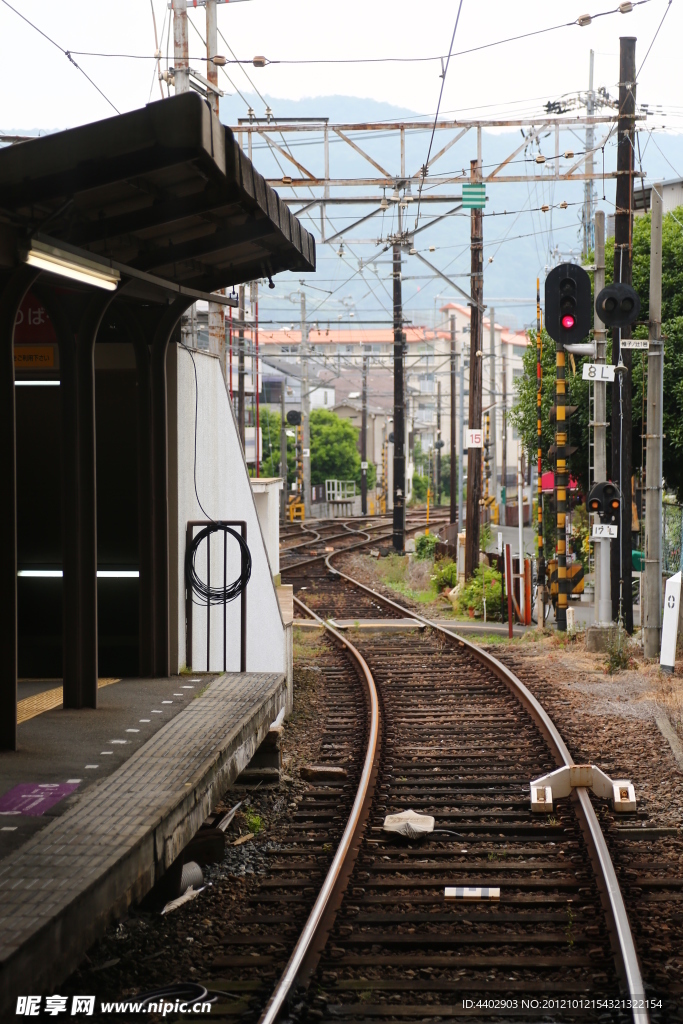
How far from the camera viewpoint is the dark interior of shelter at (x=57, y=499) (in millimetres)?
7996

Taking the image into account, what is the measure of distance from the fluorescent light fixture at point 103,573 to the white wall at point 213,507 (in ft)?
0.98

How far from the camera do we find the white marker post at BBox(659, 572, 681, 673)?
1270 cm

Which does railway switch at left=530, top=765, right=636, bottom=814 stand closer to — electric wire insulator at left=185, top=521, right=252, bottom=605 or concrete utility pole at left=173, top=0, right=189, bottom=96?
electric wire insulator at left=185, top=521, right=252, bottom=605

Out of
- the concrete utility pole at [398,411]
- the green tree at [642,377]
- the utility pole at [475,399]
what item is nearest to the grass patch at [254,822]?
the green tree at [642,377]

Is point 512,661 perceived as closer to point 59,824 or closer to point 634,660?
point 634,660

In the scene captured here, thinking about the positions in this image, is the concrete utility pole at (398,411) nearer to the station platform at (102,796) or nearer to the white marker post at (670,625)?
the white marker post at (670,625)

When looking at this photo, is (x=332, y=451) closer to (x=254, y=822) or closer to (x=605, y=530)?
(x=605, y=530)

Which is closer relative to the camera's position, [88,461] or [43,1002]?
[43,1002]

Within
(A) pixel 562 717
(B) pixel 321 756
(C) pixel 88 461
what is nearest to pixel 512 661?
(A) pixel 562 717

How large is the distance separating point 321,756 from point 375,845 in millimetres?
2492

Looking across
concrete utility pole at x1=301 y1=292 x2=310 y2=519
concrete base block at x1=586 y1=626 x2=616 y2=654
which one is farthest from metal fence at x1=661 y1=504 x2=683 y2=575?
concrete utility pole at x1=301 y1=292 x2=310 y2=519

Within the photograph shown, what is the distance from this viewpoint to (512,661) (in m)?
14.5

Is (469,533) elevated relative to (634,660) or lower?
elevated

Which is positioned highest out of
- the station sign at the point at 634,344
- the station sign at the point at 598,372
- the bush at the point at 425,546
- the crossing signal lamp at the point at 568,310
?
the crossing signal lamp at the point at 568,310
